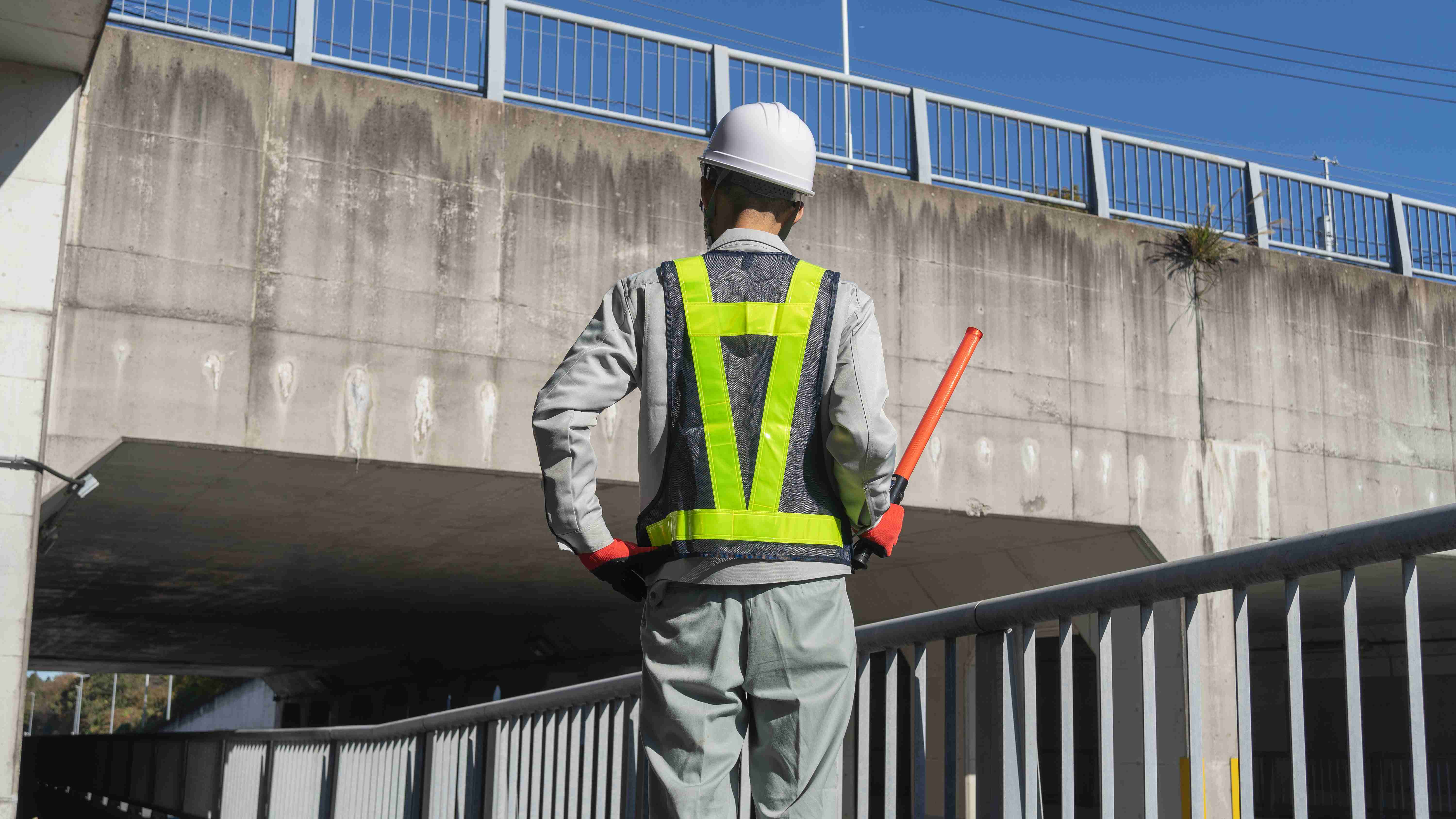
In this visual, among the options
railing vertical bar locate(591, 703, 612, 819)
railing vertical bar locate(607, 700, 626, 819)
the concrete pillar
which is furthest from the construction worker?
the concrete pillar

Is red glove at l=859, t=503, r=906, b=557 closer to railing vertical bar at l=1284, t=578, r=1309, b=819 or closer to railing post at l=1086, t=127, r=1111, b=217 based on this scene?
railing vertical bar at l=1284, t=578, r=1309, b=819

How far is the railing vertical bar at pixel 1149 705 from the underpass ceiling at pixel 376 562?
8721 mm

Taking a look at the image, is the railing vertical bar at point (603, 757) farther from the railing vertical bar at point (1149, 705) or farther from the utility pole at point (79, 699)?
the utility pole at point (79, 699)

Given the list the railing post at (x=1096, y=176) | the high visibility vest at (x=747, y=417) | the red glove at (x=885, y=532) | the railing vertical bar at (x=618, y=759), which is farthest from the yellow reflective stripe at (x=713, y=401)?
the railing post at (x=1096, y=176)

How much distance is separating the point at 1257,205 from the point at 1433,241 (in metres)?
3.18

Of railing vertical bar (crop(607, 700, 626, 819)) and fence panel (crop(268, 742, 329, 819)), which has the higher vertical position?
railing vertical bar (crop(607, 700, 626, 819))

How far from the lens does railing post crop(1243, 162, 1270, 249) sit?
51.6ft

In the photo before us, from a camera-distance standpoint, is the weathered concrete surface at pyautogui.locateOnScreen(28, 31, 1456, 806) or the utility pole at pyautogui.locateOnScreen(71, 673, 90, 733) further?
the utility pole at pyautogui.locateOnScreen(71, 673, 90, 733)

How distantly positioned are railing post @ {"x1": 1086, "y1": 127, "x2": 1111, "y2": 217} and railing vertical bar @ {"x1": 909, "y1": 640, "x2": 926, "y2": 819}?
1203 cm

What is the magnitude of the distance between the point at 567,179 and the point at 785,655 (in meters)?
9.71

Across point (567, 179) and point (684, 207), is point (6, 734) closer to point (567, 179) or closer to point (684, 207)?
point (567, 179)

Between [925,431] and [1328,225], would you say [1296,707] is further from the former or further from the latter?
[1328,225]

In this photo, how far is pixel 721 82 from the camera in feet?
43.2

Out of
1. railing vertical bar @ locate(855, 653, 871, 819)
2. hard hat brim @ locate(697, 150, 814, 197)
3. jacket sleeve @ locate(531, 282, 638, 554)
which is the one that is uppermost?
hard hat brim @ locate(697, 150, 814, 197)
